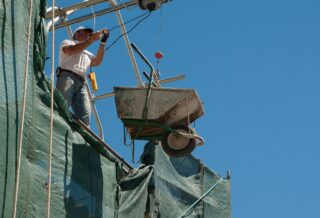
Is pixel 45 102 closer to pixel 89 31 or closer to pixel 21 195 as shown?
pixel 21 195

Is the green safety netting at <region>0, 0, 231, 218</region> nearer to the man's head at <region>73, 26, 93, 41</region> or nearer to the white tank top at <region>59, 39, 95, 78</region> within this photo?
the white tank top at <region>59, 39, 95, 78</region>

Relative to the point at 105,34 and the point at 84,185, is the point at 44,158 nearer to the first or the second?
the point at 84,185

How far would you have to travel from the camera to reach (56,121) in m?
9.23

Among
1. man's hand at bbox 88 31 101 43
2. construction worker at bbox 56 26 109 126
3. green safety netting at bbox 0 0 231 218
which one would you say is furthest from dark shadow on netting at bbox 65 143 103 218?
man's hand at bbox 88 31 101 43

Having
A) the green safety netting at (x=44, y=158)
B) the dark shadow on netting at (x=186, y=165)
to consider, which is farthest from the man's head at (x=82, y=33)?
the dark shadow on netting at (x=186, y=165)

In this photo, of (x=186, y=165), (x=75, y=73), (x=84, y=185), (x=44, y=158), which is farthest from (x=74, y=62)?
(x=186, y=165)

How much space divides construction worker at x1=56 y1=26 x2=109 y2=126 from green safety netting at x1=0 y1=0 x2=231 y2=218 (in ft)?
2.29

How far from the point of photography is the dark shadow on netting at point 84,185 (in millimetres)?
9195

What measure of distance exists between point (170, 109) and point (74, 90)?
1.07 metres

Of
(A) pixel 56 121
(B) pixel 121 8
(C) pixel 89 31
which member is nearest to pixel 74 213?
(A) pixel 56 121

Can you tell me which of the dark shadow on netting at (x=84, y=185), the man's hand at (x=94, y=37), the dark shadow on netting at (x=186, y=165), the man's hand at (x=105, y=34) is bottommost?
the dark shadow on netting at (x=84, y=185)

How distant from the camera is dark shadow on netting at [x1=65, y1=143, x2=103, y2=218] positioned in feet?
30.2

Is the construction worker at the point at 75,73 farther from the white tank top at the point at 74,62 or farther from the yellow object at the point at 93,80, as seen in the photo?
the yellow object at the point at 93,80

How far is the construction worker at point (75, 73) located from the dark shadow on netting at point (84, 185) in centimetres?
77
